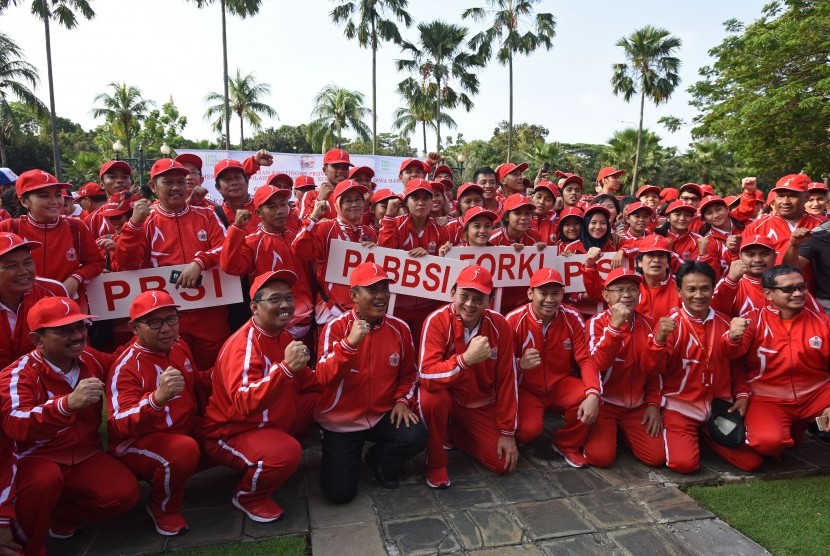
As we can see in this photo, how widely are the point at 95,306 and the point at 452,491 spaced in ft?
Answer: 11.5

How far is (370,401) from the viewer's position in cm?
446

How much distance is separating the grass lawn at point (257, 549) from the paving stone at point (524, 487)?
1578 mm

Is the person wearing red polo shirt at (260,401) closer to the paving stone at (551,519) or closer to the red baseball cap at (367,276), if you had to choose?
the red baseball cap at (367,276)

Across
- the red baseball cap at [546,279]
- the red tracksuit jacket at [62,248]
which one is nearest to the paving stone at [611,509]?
the red baseball cap at [546,279]

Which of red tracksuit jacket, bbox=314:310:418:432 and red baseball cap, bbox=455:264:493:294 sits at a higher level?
red baseball cap, bbox=455:264:493:294

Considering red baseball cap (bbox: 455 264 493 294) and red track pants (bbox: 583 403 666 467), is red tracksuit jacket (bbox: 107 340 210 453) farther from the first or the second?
red track pants (bbox: 583 403 666 467)

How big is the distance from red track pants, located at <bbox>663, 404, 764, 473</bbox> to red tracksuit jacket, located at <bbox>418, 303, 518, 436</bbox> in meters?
1.37

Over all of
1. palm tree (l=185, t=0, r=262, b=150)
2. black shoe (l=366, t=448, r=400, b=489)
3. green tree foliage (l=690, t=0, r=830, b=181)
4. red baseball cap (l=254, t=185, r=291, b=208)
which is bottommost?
black shoe (l=366, t=448, r=400, b=489)

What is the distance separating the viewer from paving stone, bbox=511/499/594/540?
3740 millimetres

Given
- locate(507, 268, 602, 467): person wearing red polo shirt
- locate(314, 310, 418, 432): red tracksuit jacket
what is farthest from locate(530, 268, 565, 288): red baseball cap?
locate(314, 310, 418, 432): red tracksuit jacket

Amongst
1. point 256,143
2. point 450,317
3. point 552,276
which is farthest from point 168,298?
point 256,143

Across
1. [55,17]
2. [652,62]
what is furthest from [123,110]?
[652,62]

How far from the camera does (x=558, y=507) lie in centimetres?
405

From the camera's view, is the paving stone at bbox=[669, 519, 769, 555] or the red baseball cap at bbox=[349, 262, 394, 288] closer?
the paving stone at bbox=[669, 519, 769, 555]
